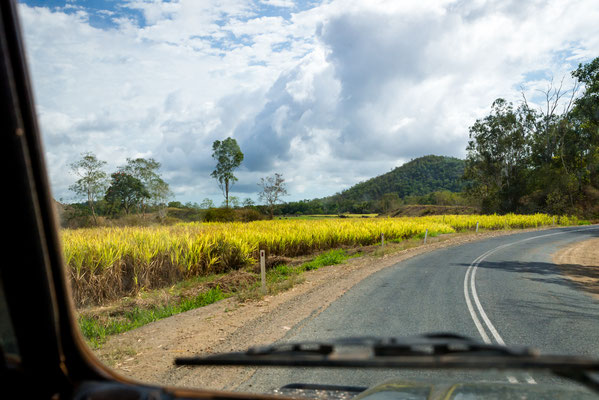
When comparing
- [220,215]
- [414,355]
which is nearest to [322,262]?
[414,355]

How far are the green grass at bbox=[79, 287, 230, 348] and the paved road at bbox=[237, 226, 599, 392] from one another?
315cm

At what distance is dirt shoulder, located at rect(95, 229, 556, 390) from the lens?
4961mm

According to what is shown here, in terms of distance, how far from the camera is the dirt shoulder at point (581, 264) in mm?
11812

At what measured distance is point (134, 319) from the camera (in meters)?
8.08

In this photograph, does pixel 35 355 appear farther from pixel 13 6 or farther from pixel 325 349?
pixel 13 6

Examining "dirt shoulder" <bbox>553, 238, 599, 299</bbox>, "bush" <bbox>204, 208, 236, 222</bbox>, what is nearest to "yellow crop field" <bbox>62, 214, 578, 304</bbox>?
"dirt shoulder" <bbox>553, 238, 599, 299</bbox>

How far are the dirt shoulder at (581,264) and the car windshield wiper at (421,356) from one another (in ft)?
36.5

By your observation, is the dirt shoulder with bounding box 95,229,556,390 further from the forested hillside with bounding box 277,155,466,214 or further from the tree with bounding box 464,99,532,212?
the forested hillside with bounding box 277,155,466,214

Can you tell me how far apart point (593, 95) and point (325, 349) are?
22.4 metres

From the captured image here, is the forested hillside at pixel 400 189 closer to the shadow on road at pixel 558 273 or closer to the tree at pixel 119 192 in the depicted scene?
the tree at pixel 119 192

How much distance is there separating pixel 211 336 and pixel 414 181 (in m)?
141

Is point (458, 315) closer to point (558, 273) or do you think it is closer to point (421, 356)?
point (421, 356)

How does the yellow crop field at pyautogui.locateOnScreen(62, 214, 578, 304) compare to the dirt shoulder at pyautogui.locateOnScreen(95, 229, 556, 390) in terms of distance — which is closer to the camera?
the dirt shoulder at pyautogui.locateOnScreen(95, 229, 556, 390)

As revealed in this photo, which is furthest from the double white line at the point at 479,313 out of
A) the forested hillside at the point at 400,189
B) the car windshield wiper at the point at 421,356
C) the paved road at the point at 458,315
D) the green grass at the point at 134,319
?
the forested hillside at the point at 400,189
